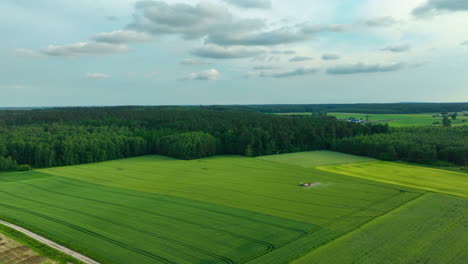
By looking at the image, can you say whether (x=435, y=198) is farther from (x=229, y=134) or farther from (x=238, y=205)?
(x=229, y=134)

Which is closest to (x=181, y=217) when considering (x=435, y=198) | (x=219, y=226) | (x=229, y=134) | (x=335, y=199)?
(x=219, y=226)

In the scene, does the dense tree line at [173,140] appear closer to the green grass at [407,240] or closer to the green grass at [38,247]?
the green grass at [38,247]

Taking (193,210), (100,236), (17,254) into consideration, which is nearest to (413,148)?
(193,210)

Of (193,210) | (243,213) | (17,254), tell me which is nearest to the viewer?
(17,254)

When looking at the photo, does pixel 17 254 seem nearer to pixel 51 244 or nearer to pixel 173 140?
pixel 51 244

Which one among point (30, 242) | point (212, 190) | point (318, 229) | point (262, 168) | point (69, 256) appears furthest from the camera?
point (262, 168)

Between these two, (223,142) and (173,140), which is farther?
(223,142)

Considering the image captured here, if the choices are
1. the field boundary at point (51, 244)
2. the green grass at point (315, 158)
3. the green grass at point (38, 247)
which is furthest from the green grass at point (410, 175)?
the green grass at point (38, 247)
